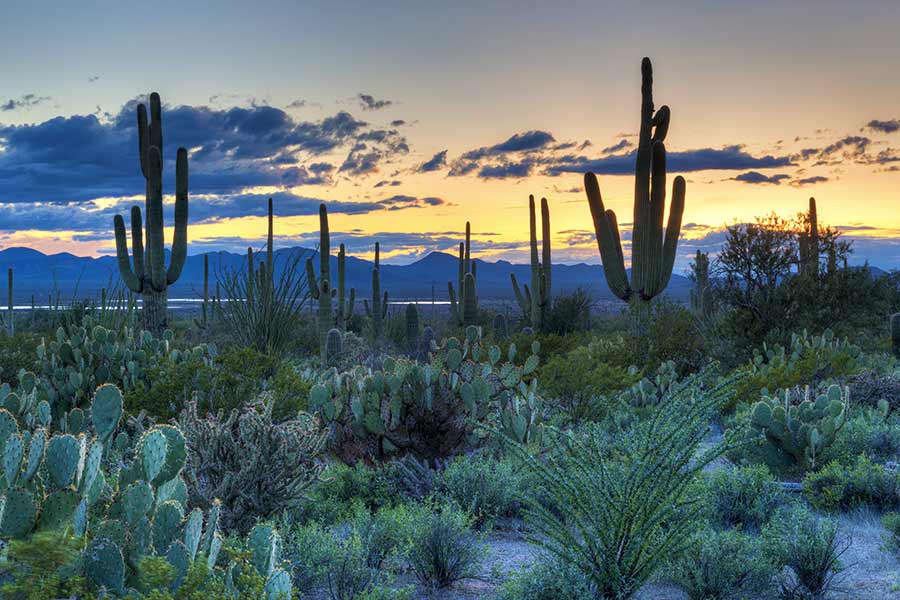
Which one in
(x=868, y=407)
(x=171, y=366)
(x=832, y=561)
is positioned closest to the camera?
(x=832, y=561)

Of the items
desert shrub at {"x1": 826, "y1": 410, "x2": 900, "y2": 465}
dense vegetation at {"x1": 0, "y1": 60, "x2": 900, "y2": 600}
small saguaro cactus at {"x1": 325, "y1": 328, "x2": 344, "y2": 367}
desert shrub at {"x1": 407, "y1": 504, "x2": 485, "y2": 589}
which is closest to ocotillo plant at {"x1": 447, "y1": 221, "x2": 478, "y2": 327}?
small saguaro cactus at {"x1": 325, "y1": 328, "x2": 344, "y2": 367}

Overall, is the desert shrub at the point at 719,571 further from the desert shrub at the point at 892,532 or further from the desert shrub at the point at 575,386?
the desert shrub at the point at 575,386

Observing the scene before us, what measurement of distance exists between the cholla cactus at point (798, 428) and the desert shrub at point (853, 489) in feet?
2.59

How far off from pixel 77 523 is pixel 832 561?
14.6 ft

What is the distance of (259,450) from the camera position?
19.7ft

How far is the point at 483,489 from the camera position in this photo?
6.83 m

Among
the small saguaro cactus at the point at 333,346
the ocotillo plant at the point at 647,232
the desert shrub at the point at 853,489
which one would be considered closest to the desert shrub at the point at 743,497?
the desert shrub at the point at 853,489

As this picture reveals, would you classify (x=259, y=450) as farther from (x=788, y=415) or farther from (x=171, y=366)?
(x=788, y=415)

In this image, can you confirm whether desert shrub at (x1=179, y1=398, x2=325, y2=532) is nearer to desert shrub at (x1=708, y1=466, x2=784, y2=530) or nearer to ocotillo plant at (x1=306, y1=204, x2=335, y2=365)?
desert shrub at (x1=708, y1=466, x2=784, y2=530)

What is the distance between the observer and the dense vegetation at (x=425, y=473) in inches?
131

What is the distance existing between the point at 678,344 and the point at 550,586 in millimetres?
11055

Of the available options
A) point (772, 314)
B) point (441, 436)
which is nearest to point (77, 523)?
point (441, 436)

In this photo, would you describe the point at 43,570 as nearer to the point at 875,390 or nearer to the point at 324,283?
the point at 875,390

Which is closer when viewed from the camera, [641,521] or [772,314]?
[641,521]
